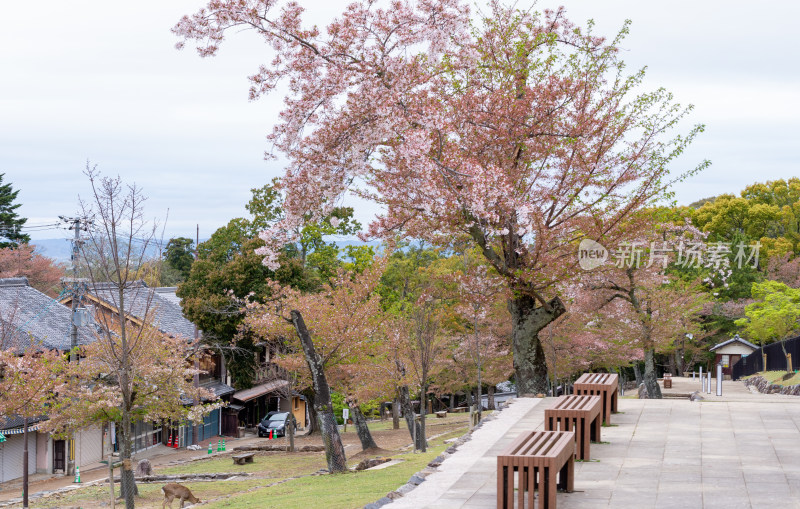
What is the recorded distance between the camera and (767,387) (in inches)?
1241

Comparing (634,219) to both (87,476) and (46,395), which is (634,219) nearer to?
(46,395)

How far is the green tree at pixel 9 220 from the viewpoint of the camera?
5631cm

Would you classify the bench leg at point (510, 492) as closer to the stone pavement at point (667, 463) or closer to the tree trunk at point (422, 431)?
the stone pavement at point (667, 463)

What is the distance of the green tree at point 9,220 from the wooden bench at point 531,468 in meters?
56.9

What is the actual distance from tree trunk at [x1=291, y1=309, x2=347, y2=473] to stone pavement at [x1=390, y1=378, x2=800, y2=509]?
280 inches

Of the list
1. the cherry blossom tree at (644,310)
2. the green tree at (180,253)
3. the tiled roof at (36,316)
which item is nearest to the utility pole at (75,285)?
the tiled roof at (36,316)

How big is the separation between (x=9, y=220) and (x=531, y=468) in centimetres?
5832

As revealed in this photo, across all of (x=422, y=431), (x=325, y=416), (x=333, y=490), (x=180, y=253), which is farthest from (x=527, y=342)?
(x=180, y=253)

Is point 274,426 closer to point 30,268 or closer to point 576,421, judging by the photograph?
point 30,268

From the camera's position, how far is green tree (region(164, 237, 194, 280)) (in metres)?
72.6

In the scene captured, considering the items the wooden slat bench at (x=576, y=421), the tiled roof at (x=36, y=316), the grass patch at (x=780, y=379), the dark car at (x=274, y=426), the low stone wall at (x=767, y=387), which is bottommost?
the dark car at (x=274, y=426)

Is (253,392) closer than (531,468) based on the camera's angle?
No

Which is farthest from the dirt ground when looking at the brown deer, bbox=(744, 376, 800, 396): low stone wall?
bbox=(744, 376, 800, 396): low stone wall

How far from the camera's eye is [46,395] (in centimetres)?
2373
